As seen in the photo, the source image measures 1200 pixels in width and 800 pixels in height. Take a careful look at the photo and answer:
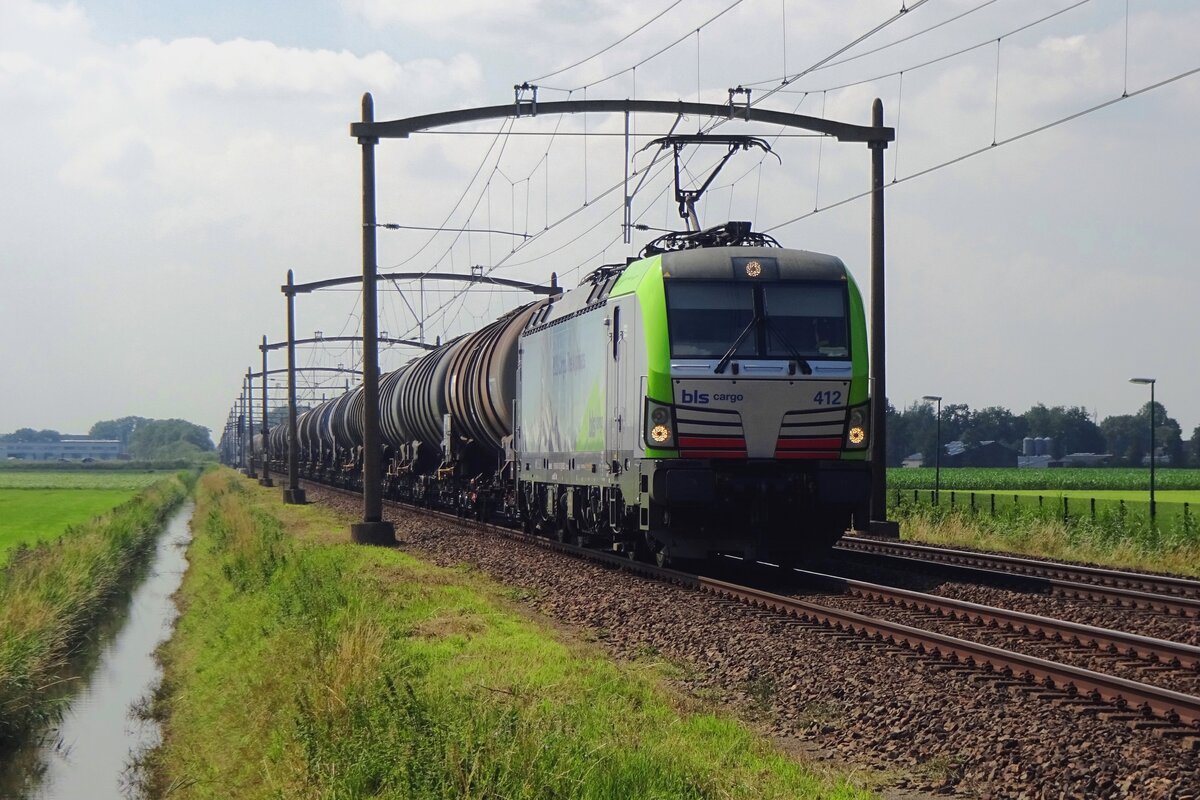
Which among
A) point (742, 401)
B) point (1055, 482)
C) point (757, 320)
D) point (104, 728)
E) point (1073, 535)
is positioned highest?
point (757, 320)

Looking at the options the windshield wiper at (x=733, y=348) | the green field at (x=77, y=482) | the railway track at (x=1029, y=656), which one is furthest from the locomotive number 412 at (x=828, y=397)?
the green field at (x=77, y=482)

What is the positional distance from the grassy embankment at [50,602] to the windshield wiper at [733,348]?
28.0 feet

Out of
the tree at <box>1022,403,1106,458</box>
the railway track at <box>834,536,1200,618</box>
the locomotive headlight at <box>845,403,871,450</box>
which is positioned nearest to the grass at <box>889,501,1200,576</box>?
the railway track at <box>834,536,1200,618</box>

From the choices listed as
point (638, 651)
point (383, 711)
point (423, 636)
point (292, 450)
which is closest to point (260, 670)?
point (423, 636)

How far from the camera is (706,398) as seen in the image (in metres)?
14.7

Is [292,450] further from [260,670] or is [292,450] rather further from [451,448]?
[260,670]

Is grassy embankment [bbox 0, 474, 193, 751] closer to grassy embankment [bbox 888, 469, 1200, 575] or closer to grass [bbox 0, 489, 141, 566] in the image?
grass [bbox 0, 489, 141, 566]

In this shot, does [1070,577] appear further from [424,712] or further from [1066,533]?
[424,712]

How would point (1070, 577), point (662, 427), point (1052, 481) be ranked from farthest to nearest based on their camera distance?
point (1052, 481)
point (1070, 577)
point (662, 427)

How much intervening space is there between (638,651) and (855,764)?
13.0 feet

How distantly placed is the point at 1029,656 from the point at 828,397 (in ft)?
18.9

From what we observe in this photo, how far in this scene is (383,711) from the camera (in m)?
8.09

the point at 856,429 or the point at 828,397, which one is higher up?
the point at 828,397

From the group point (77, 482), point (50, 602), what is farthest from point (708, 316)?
point (77, 482)
